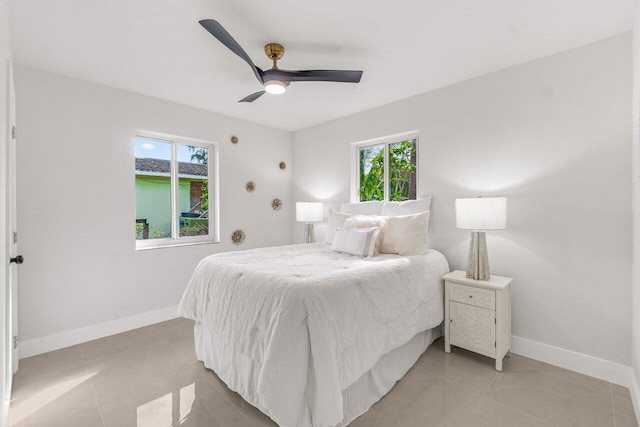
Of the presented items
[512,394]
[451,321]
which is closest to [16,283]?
[451,321]

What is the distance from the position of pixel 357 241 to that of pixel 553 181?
1653mm

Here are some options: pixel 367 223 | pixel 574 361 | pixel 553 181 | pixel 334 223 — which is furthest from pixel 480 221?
pixel 334 223

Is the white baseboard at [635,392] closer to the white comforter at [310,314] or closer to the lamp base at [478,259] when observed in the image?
the lamp base at [478,259]

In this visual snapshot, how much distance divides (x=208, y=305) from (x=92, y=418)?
868mm

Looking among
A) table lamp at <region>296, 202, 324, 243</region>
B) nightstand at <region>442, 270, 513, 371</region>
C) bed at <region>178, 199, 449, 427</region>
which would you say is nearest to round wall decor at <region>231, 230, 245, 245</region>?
table lamp at <region>296, 202, 324, 243</region>

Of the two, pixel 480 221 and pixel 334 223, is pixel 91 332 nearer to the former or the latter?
pixel 334 223

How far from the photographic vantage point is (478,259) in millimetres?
2414

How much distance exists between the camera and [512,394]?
1.95 metres

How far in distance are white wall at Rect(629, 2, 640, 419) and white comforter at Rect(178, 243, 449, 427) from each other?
3.87ft

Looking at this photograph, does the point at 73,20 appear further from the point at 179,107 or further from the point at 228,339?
the point at 228,339

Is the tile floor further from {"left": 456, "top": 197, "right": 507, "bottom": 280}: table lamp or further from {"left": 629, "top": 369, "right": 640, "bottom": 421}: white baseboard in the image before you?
{"left": 456, "top": 197, "right": 507, "bottom": 280}: table lamp

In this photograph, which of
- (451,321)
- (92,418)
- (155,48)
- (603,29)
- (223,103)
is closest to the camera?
(92,418)

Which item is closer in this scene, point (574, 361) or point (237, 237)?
point (574, 361)

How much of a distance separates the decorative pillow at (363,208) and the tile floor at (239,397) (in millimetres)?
1498
